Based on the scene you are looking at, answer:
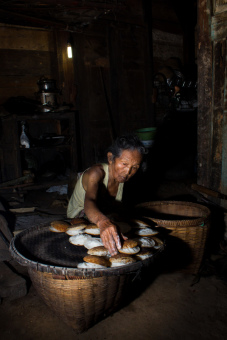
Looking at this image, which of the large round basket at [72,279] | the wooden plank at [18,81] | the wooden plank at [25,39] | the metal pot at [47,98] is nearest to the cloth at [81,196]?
the large round basket at [72,279]

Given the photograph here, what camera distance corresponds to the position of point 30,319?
2.55m

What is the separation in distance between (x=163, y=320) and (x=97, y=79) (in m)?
5.72

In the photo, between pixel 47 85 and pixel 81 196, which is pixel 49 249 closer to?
pixel 81 196

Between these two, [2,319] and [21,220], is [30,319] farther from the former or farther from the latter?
[21,220]

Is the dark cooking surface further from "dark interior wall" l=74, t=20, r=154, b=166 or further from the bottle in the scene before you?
"dark interior wall" l=74, t=20, r=154, b=166

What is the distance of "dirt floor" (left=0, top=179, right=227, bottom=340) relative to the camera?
2.36 m

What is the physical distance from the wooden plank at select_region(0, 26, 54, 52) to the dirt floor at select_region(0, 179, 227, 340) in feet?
17.5

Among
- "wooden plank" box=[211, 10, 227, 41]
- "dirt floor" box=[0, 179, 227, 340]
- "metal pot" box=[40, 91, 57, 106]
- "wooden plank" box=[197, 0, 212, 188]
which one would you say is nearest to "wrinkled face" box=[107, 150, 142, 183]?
"dirt floor" box=[0, 179, 227, 340]

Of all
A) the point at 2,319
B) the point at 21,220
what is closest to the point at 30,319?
the point at 2,319

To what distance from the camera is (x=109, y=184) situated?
130 inches

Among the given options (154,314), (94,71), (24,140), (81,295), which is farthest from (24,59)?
(154,314)

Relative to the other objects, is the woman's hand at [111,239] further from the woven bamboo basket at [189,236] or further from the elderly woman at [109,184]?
the woven bamboo basket at [189,236]

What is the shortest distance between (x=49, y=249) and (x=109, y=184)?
48.1 inches

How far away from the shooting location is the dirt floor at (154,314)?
2.36 metres
